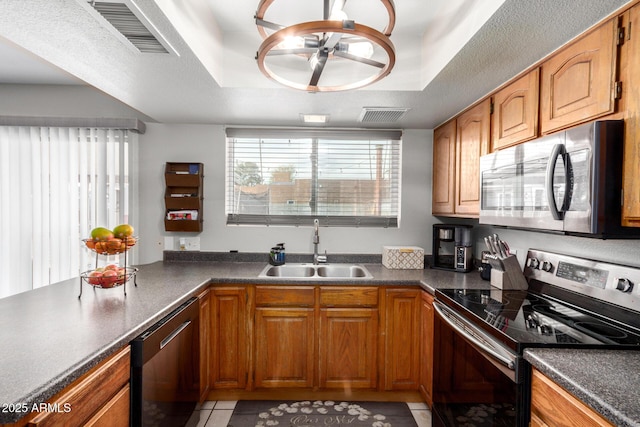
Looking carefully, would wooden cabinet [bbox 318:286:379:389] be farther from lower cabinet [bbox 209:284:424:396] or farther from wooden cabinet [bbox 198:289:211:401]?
wooden cabinet [bbox 198:289:211:401]

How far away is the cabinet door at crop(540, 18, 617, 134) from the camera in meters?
1.15

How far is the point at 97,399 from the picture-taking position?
102 centimetres

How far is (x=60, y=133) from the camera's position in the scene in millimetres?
2609

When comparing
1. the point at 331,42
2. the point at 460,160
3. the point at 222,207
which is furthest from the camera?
the point at 222,207

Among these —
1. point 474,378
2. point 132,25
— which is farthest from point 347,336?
point 132,25

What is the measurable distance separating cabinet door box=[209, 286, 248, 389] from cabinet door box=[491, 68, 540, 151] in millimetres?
1878

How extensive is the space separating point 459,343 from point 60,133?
329 centimetres

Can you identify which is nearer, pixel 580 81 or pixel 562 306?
pixel 580 81

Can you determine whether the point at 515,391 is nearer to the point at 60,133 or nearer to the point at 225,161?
the point at 225,161

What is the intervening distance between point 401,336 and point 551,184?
139 centimetres

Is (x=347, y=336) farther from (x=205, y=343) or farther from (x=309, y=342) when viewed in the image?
(x=205, y=343)

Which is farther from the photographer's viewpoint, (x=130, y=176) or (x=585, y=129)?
(x=130, y=176)

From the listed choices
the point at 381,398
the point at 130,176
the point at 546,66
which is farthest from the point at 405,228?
the point at 130,176

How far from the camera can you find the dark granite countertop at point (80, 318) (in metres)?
0.84
